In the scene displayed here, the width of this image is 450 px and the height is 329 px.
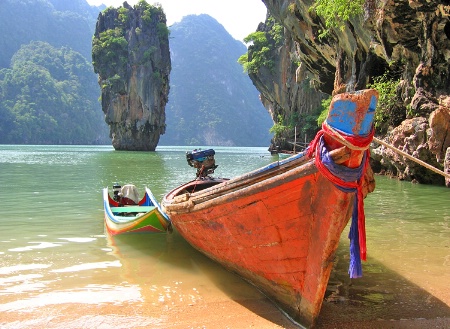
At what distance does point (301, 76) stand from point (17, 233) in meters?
28.2

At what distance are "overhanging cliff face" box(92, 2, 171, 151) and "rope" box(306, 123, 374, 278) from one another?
167ft

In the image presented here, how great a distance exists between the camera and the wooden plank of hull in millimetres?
3355

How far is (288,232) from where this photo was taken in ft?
11.8

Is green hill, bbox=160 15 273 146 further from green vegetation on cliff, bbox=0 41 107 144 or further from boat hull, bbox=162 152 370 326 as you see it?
boat hull, bbox=162 152 370 326

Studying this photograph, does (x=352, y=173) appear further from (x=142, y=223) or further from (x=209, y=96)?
(x=209, y=96)

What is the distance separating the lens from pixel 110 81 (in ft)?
172

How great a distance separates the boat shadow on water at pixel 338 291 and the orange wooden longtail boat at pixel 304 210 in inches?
9.3

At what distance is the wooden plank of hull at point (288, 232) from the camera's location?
336cm

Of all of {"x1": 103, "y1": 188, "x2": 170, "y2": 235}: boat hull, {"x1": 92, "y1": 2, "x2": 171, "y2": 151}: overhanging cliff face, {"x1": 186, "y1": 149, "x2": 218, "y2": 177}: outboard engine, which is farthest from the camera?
{"x1": 92, "y1": 2, "x2": 171, "y2": 151}: overhanging cliff face

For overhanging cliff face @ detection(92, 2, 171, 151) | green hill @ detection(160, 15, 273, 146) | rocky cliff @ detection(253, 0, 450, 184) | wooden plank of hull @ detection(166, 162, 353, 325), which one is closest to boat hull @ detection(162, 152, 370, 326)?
wooden plank of hull @ detection(166, 162, 353, 325)

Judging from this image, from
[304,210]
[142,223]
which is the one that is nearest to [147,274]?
[142,223]

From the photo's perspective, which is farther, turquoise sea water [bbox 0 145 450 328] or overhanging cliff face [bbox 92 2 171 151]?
overhanging cliff face [bbox 92 2 171 151]

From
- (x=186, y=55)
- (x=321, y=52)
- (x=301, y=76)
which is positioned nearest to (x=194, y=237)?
(x=321, y=52)

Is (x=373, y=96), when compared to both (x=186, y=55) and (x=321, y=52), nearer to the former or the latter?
(x=321, y=52)
